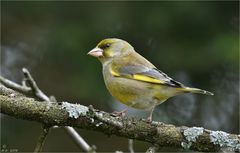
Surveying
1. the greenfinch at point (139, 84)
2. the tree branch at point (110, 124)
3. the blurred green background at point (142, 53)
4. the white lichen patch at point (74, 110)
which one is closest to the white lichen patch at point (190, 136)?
the tree branch at point (110, 124)

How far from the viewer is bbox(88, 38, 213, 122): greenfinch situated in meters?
4.61

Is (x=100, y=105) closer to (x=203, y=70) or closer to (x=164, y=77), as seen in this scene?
(x=203, y=70)

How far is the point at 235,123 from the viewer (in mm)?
7422

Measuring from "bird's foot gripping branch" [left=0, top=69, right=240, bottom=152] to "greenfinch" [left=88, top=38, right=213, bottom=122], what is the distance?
617mm

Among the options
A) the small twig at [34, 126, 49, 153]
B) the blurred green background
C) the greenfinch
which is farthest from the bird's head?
the small twig at [34, 126, 49, 153]

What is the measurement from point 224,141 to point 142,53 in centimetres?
386

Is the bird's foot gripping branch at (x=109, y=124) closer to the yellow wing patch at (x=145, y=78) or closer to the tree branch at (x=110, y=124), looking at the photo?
the tree branch at (x=110, y=124)

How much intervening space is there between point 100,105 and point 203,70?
1.49 metres

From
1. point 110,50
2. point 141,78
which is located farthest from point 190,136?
point 110,50

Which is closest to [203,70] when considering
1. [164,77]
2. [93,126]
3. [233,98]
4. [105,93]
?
[233,98]

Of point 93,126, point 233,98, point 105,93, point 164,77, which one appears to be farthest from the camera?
point 233,98

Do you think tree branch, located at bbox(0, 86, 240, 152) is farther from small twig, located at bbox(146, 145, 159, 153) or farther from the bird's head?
the bird's head

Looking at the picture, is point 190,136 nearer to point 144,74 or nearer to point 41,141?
point 41,141

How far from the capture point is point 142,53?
7.45 meters
